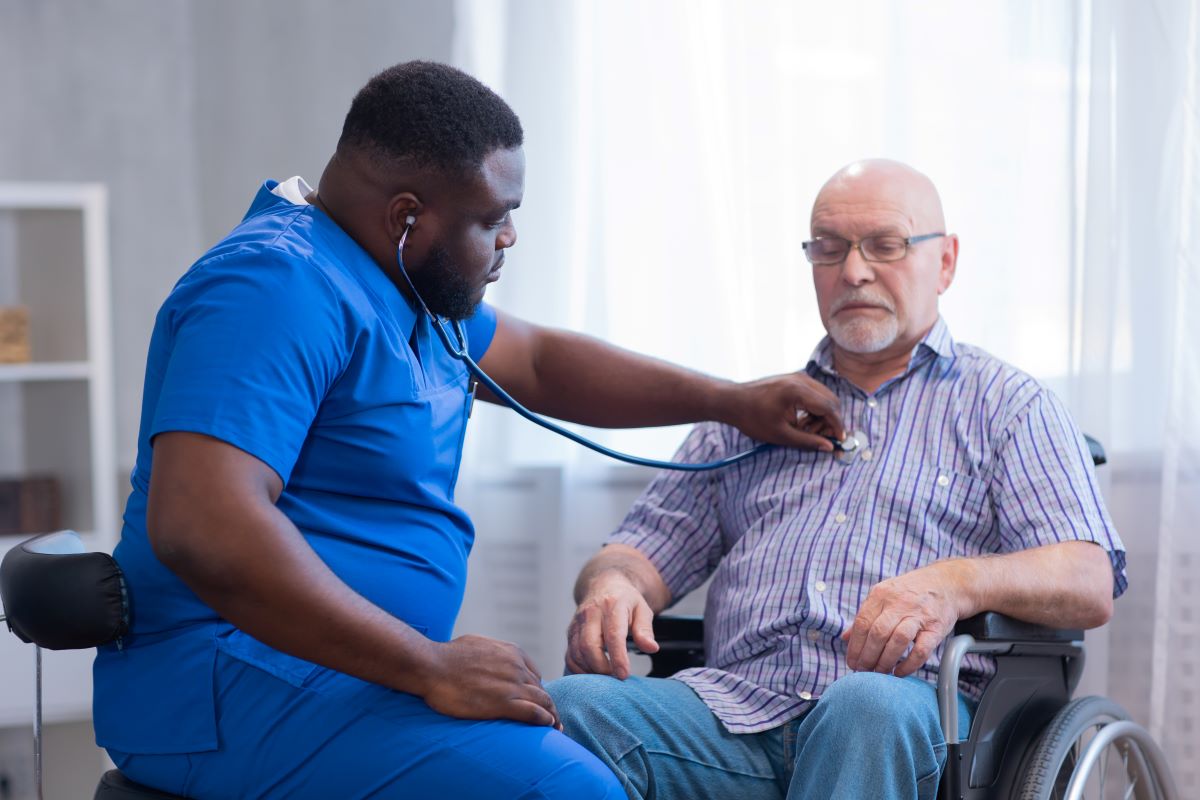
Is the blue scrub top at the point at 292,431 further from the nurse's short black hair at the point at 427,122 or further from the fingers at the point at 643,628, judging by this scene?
the fingers at the point at 643,628

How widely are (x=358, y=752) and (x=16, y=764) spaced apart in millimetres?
2605

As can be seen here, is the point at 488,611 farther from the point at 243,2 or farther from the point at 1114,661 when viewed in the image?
the point at 243,2

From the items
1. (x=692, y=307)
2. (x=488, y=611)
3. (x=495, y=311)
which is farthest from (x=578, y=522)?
(x=495, y=311)

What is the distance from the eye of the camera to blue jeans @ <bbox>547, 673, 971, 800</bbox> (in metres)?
1.46

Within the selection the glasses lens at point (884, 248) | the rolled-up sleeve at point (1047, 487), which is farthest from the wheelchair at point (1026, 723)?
the glasses lens at point (884, 248)

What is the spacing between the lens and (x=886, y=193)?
1896 mm

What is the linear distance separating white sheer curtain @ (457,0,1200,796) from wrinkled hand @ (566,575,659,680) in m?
0.85

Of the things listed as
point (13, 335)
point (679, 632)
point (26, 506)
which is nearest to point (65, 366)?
point (13, 335)

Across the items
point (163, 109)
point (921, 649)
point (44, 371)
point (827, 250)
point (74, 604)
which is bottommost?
point (921, 649)

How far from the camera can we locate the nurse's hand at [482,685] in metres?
1.21

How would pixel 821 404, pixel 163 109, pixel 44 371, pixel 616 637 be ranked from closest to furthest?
pixel 616 637 → pixel 821 404 → pixel 44 371 → pixel 163 109

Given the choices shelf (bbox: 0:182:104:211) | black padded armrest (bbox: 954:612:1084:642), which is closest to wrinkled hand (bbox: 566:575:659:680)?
black padded armrest (bbox: 954:612:1084:642)

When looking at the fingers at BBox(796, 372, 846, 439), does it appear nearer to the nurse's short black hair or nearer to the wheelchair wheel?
the wheelchair wheel

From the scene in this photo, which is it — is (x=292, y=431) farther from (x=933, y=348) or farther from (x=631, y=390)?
(x=933, y=348)
